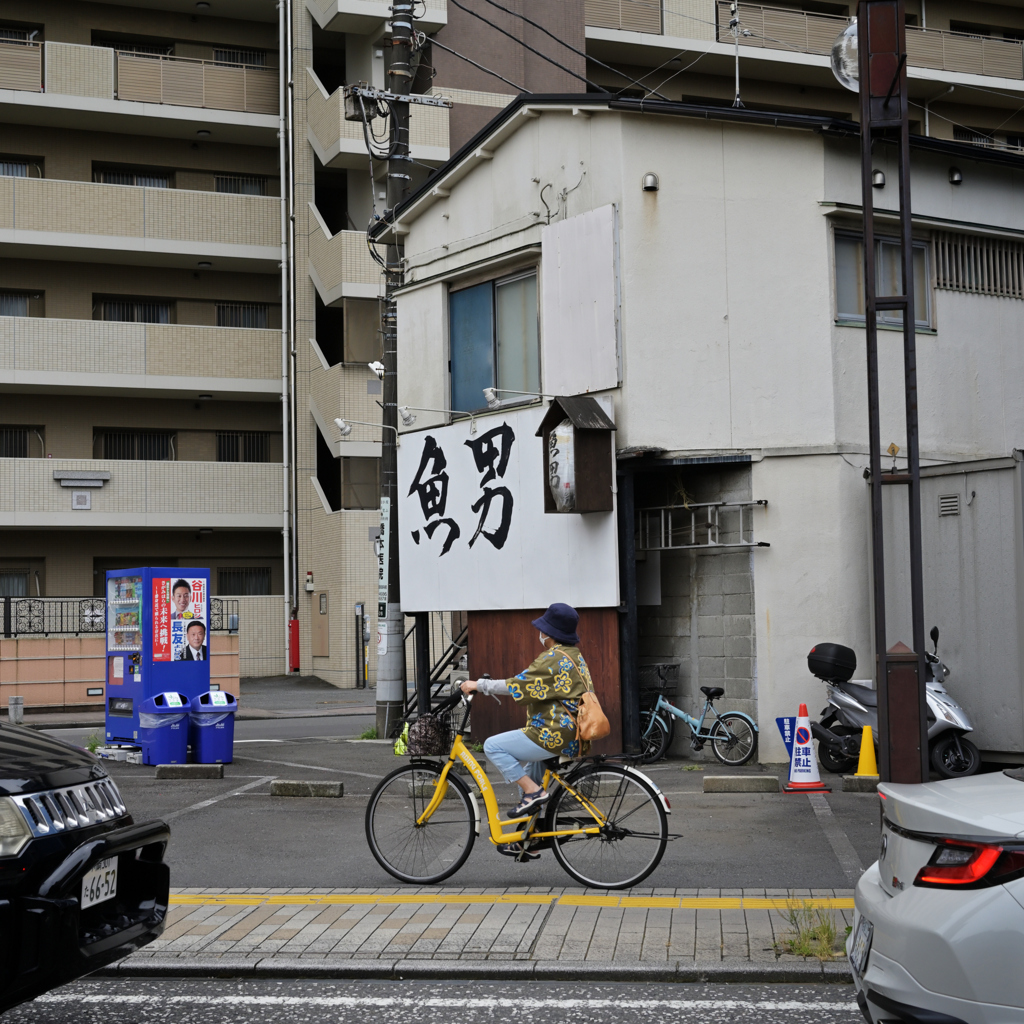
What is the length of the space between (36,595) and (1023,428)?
2514 cm

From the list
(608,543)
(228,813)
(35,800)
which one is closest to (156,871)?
(35,800)

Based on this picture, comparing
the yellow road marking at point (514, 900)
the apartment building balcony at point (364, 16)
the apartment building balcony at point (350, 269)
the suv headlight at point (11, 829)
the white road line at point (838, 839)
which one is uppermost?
the apartment building balcony at point (364, 16)

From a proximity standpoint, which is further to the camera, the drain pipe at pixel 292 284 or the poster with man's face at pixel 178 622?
the drain pipe at pixel 292 284

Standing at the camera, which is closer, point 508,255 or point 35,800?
point 35,800

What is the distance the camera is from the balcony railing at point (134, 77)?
104ft

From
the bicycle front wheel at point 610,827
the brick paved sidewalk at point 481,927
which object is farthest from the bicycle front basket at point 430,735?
the bicycle front wheel at point 610,827

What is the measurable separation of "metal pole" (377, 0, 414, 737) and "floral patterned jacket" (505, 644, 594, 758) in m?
9.29

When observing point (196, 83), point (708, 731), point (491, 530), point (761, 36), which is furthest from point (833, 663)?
point (196, 83)

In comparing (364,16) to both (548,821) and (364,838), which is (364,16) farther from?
(548,821)

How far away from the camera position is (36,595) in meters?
32.2

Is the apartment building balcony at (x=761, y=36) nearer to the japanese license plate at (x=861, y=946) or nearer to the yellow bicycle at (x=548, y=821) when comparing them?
the yellow bicycle at (x=548, y=821)

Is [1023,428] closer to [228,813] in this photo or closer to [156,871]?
[228,813]

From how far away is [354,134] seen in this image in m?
30.8

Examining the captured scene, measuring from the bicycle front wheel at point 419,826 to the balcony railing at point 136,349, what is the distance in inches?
1028
